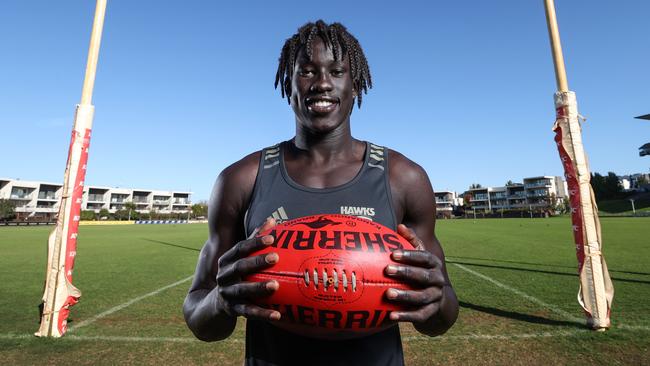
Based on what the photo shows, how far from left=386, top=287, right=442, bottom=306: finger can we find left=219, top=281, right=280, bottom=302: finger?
45cm

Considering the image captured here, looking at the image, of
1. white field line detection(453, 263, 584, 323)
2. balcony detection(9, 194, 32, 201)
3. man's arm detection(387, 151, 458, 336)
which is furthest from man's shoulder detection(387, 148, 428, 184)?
balcony detection(9, 194, 32, 201)

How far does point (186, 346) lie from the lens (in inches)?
181

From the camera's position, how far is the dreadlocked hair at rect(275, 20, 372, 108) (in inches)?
83.5

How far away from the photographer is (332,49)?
2.10m

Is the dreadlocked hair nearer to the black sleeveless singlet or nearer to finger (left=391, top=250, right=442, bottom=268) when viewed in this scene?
the black sleeveless singlet

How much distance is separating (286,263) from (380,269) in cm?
40

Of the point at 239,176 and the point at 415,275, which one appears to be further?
the point at 239,176

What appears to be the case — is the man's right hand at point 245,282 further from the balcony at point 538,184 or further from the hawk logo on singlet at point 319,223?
the balcony at point 538,184

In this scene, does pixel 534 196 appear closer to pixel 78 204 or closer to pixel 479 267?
pixel 479 267

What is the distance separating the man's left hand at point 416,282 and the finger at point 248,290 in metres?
0.46

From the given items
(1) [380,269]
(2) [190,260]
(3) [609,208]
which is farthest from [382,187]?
(3) [609,208]

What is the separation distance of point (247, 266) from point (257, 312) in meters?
0.19

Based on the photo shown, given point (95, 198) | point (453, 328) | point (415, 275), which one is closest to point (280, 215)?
point (415, 275)

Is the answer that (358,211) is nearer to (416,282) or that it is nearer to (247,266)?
(416,282)
